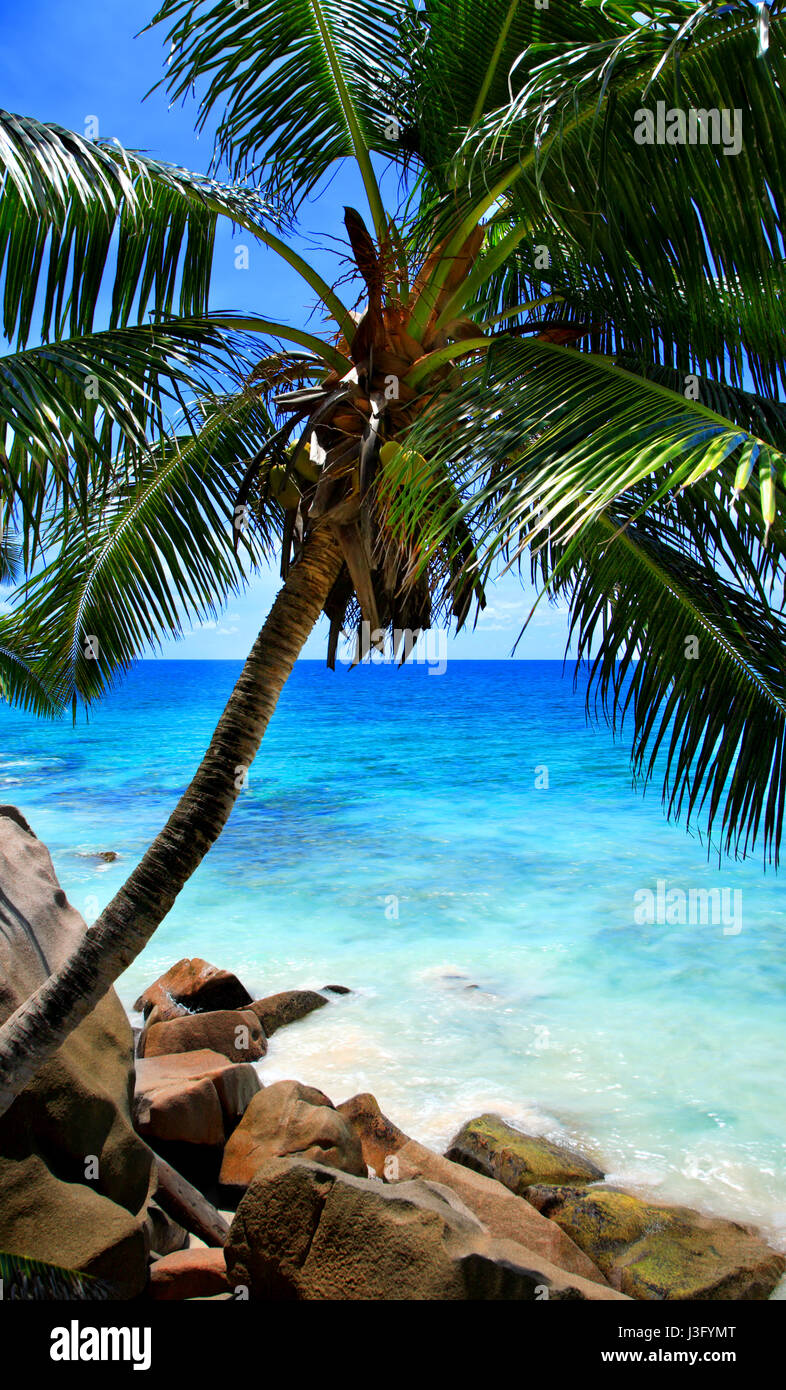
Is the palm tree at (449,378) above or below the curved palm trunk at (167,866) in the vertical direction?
above

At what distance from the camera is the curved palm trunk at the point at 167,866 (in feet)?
9.55

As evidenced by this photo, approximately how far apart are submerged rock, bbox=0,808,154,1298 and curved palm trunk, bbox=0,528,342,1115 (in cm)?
71

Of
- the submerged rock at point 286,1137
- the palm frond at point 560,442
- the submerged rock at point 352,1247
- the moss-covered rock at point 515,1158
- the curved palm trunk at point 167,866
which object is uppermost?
the palm frond at point 560,442

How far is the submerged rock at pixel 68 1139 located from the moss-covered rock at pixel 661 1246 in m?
2.40

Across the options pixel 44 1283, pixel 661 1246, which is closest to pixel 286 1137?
pixel 44 1283

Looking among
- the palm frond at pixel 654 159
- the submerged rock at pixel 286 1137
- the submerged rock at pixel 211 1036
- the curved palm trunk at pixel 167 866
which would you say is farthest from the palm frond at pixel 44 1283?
the palm frond at pixel 654 159

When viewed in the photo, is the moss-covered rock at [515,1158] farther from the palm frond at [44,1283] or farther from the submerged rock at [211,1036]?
the palm frond at [44,1283]

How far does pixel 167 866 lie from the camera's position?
302cm

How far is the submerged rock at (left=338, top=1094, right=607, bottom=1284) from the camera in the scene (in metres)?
4.36

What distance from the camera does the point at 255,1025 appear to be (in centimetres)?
722

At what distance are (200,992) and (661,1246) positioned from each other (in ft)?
15.1

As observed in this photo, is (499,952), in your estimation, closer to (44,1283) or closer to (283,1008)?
(283,1008)

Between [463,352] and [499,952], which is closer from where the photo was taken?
[463,352]
